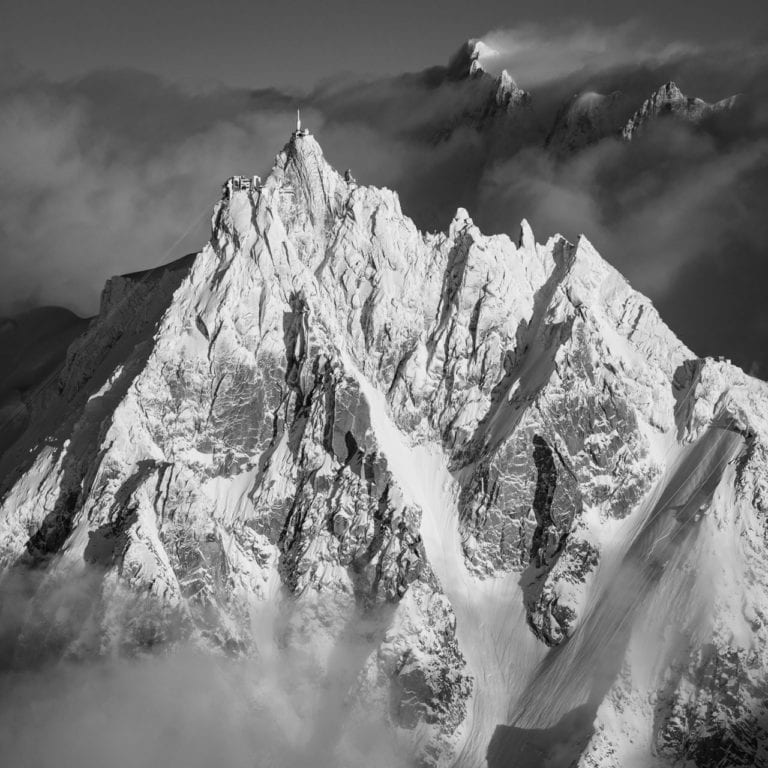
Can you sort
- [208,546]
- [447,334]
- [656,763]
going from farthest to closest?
[447,334], [208,546], [656,763]

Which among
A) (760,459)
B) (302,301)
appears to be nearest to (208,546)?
(302,301)

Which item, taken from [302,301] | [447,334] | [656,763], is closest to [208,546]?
[302,301]

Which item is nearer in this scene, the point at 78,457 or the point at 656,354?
the point at 78,457

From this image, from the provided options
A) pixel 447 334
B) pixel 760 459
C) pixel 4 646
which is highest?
pixel 447 334

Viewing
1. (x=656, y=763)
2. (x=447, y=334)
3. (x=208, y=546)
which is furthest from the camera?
(x=447, y=334)

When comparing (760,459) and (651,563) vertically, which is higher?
(760,459)

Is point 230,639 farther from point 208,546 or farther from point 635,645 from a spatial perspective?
point 635,645
